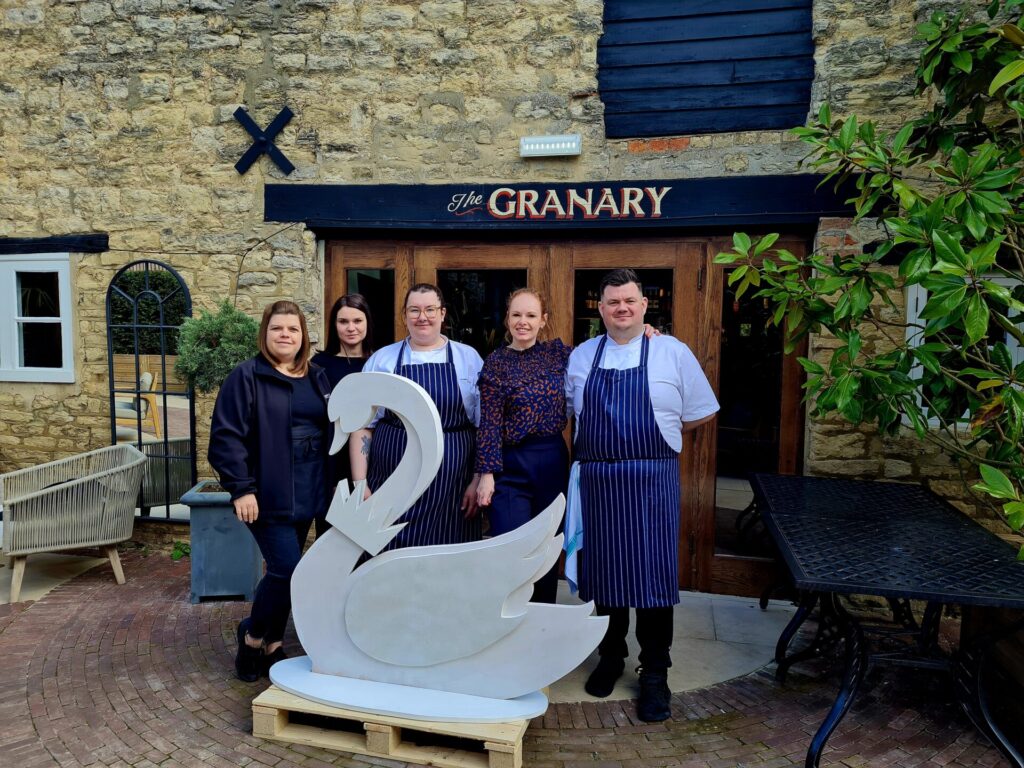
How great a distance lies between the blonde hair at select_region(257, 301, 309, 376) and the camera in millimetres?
3250

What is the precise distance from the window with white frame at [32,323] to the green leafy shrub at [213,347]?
1.69 m

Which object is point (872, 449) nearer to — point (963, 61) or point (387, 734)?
point (963, 61)

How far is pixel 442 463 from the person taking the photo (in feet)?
10.9

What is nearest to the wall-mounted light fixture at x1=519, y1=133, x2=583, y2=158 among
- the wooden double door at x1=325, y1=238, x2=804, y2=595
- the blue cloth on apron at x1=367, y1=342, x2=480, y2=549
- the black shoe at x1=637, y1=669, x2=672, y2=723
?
the wooden double door at x1=325, y1=238, x2=804, y2=595

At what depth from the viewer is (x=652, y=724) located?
10.2ft

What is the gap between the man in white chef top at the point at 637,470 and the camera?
3146 mm

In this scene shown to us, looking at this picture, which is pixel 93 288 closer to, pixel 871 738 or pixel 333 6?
pixel 333 6

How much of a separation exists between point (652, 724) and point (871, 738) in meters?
0.92

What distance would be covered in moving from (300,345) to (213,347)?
1.36 meters

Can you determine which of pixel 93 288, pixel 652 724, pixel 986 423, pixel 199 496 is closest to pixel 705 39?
pixel 986 423

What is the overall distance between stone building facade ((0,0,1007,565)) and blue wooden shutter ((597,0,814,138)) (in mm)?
83

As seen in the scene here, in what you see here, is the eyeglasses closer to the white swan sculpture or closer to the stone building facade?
the white swan sculpture

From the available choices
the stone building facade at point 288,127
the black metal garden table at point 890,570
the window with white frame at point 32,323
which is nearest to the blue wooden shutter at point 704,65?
the stone building facade at point 288,127

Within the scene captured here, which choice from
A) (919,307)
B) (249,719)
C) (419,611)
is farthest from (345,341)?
(919,307)
